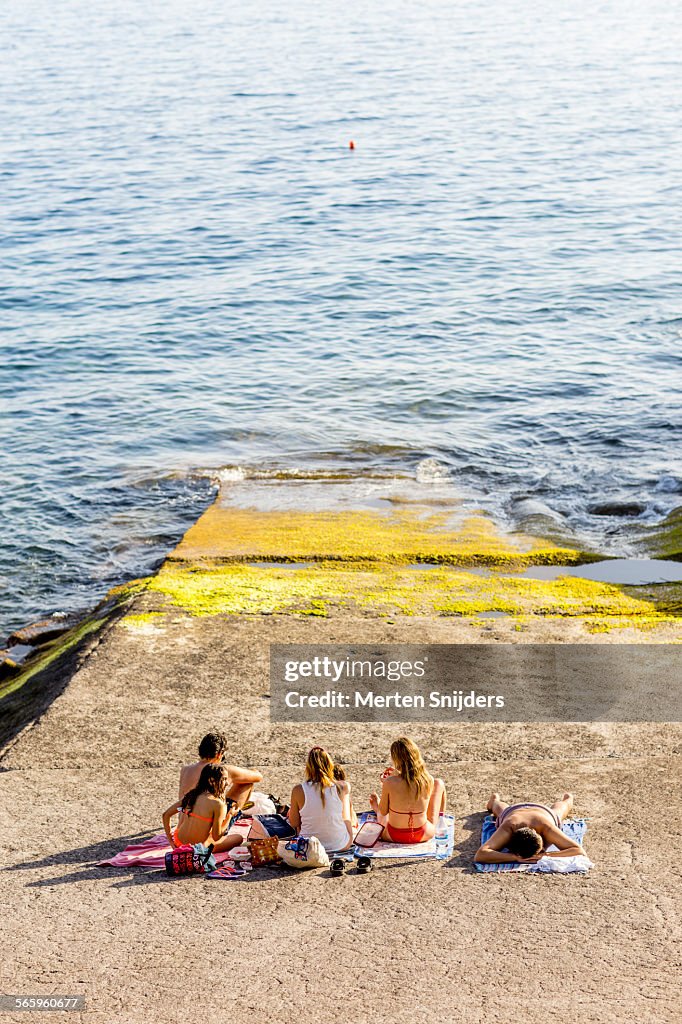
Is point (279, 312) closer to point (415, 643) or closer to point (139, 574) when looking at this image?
point (139, 574)

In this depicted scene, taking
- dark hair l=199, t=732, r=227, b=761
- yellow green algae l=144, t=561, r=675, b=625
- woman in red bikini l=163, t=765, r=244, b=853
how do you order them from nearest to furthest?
woman in red bikini l=163, t=765, r=244, b=853
dark hair l=199, t=732, r=227, b=761
yellow green algae l=144, t=561, r=675, b=625

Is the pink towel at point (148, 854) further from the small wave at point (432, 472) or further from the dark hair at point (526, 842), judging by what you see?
the small wave at point (432, 472)

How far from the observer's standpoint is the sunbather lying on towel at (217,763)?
9914 millimetres

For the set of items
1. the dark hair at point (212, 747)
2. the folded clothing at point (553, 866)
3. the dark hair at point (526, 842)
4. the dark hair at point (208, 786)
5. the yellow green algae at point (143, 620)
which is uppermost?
the dark hair at point (212, 747)

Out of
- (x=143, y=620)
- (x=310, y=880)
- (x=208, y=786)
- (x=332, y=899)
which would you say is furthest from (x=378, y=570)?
(x=332, y=899)

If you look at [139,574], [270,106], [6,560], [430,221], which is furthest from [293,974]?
[270,106]

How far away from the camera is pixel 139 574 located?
20422mm

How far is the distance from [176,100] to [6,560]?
173ft

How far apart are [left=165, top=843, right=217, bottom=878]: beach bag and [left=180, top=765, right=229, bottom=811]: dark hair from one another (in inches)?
15.2

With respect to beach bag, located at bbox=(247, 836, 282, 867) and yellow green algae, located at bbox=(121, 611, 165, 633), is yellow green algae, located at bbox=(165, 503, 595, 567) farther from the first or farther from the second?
beach bag, located at bbox=(247, 836, 282, 867)

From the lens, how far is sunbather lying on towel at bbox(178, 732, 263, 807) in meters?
9.91

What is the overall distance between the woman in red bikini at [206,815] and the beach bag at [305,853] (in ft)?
1.86

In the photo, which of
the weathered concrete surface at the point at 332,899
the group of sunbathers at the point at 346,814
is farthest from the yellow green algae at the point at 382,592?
the group of sunbathers at the point at 346,814
